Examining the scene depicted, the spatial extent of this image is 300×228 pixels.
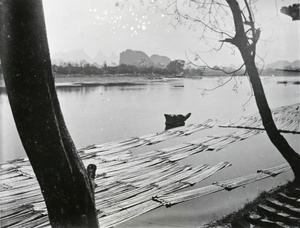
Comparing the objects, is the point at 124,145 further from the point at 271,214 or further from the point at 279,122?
the point at 279,122

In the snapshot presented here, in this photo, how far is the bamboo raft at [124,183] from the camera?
5.93m

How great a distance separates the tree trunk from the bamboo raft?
3301mm

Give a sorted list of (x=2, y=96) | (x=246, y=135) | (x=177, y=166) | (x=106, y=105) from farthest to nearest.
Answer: (x=2, y=96), (x=106, y=105), (x=246, y=135), (x=177, y=166)

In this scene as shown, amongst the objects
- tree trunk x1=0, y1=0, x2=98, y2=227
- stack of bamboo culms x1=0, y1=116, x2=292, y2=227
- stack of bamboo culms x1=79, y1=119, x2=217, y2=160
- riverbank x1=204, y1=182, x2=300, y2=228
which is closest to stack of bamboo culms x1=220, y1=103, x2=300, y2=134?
stack of bamboo culms x1=79, y1=119, x2=217, y2=160

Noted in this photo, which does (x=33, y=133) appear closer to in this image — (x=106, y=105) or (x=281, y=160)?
(x=281, y=160)

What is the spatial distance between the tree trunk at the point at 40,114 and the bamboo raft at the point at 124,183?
330 cm

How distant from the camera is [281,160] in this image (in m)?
11.6

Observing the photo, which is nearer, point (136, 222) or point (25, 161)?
point (136, 222)

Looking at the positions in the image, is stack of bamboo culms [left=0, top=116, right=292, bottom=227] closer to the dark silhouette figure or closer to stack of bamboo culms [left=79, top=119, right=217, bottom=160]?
stack of bamboo culms [left=79, top=119, right=217, bottom=160]

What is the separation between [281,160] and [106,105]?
1975 centimetres

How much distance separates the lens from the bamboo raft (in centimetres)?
593

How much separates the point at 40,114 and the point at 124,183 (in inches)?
223

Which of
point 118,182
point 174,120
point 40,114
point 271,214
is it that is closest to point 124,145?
point 118,182

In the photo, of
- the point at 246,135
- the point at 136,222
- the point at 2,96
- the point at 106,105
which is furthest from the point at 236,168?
the point at 2,96
